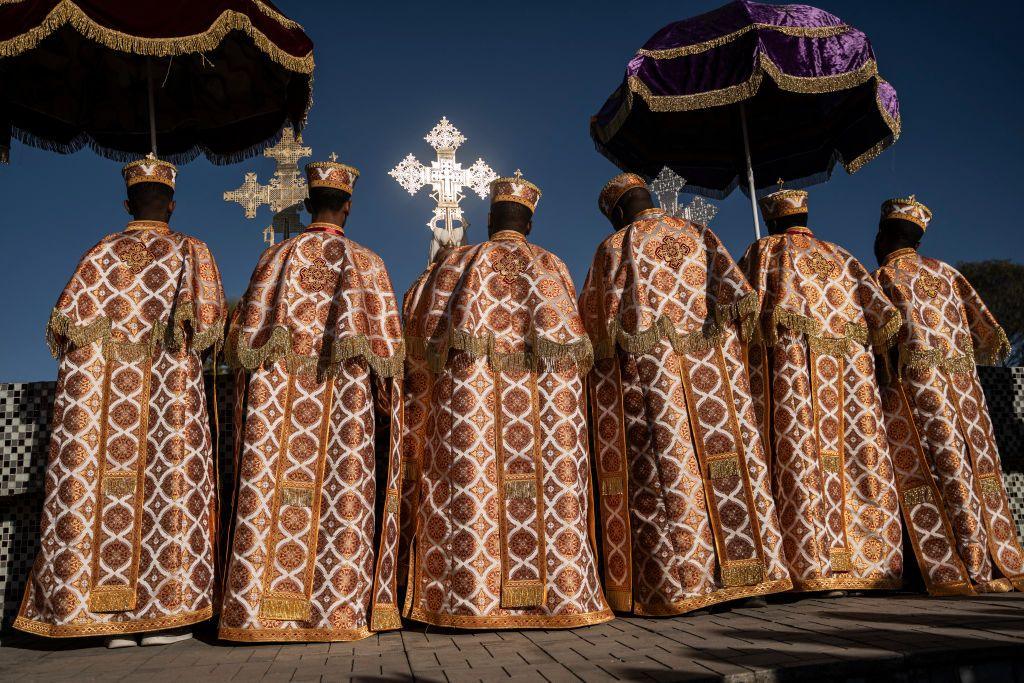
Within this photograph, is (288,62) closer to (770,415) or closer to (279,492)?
(279,492)

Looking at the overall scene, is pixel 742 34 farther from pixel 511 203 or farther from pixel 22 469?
pixel 22 469

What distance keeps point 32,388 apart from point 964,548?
7152 millimetres

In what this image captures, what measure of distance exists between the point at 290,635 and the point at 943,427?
496cm

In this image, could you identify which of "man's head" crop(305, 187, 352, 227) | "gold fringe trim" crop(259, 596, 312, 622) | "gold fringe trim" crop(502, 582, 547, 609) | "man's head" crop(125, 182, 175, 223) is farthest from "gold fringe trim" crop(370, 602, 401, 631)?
"man's head" crop(125, 182, 175, 223)

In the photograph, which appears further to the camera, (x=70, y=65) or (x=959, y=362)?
(x=70, y=65)

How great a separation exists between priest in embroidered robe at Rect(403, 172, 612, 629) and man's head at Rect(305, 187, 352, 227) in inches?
33.9

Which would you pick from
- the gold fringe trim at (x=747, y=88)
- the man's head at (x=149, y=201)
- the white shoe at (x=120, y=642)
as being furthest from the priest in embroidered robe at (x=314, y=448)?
the gold fringe trim at (x=747, y=88)

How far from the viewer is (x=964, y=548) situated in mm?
5258

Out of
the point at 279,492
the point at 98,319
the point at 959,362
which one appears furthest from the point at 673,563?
the point at 98,319

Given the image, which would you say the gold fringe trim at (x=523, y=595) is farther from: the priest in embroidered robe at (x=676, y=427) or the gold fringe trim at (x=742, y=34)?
the gold fringe trim at (x=742, y=34)

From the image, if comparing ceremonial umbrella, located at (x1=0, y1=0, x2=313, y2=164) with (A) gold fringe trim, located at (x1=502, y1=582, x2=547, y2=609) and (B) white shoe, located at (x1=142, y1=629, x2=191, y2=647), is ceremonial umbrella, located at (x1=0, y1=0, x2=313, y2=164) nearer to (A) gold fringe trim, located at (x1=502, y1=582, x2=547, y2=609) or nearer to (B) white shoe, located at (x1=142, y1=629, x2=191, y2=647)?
(B) white shoe, located at (x1=142, y1=629, x2=191, y2=647)

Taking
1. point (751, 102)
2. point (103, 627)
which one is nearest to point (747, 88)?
point (751, 102)

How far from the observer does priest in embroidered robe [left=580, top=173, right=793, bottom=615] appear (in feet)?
15.4

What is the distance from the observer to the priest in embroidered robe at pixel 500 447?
4516 millimetres
